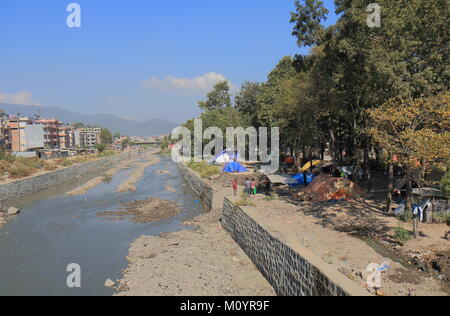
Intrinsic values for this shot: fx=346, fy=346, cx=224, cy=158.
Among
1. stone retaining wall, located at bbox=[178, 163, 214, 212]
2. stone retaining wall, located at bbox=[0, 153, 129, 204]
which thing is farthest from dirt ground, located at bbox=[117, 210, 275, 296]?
stone retaining wall, located at bbox=[0, 153, 129, 204]

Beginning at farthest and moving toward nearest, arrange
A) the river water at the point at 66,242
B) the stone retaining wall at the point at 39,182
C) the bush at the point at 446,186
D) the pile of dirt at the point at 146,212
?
the stone retaining wall at the point at 39,182
the pile of dirt at the point at 146,212
the river water at the point at 66,242
the bush at the point at 446,186

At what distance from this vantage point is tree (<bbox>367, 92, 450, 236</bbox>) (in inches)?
521

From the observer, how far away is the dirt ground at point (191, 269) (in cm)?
1229

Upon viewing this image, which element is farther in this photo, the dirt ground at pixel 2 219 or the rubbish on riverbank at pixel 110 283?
the dirt ground at pixel 2 219

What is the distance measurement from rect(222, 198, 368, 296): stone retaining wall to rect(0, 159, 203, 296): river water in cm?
579

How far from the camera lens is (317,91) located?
24.2 m

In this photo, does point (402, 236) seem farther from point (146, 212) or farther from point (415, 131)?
point (146, 212)

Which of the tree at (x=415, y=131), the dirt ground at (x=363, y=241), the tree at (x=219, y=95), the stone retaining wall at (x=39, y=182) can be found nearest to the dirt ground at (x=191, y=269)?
the dirt ground at (x=363, y=241)

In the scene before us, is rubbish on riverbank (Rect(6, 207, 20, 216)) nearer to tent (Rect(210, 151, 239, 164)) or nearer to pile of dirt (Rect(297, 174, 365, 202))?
pile of dirt (Rect(297, 174, 365, 202))

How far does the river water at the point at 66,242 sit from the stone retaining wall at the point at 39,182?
4.57 ft

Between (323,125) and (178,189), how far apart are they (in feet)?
60.1

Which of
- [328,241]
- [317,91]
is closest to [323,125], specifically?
[317,91]

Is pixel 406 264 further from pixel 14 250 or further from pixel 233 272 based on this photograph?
pixel 14 250

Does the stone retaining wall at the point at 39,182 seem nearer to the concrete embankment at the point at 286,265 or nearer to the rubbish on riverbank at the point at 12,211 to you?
the rubbish on riverbank at the point at 12,211
